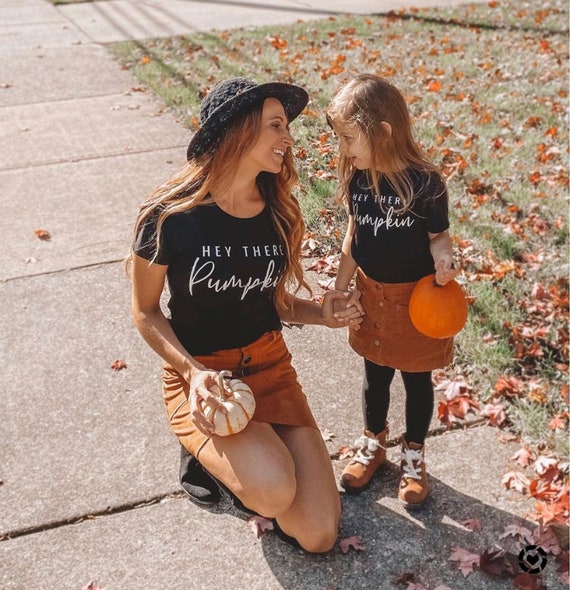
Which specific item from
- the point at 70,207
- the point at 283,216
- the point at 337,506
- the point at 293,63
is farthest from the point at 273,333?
the point at 293,63

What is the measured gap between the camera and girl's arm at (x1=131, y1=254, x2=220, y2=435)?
275 cm

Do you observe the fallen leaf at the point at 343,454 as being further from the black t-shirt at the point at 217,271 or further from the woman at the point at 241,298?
the black t-shirt at the point at 217,271

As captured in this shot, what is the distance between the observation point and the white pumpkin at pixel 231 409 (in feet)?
8.89

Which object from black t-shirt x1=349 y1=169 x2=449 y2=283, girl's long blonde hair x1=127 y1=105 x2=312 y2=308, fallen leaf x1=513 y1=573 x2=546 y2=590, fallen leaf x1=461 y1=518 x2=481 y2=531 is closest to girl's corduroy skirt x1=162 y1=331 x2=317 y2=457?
girl's long blonde hair x1=127 y1=105 x2=312 y2=308

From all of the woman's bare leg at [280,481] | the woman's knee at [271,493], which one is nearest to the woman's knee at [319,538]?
the woman's bare leg at [280,481]

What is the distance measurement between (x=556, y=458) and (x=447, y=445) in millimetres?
464

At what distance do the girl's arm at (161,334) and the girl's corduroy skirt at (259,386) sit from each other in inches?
7.0

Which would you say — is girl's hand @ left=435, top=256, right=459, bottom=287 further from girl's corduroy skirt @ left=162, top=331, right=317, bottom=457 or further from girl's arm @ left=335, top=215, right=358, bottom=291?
girl's corduroy skirt @ left=162, top=331, right=317, bottom=457

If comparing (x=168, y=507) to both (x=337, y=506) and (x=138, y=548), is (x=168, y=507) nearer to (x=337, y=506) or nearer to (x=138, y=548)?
(x=138, y=548)

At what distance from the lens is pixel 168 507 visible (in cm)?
311

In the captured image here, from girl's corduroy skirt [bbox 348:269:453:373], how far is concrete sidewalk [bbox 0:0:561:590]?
22.4 inches

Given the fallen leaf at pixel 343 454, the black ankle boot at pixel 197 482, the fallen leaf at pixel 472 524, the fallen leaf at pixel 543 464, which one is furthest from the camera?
the fallen leaf at pixel 343 454

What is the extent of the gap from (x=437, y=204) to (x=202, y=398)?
110 centimetres

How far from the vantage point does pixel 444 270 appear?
9.21 ft
